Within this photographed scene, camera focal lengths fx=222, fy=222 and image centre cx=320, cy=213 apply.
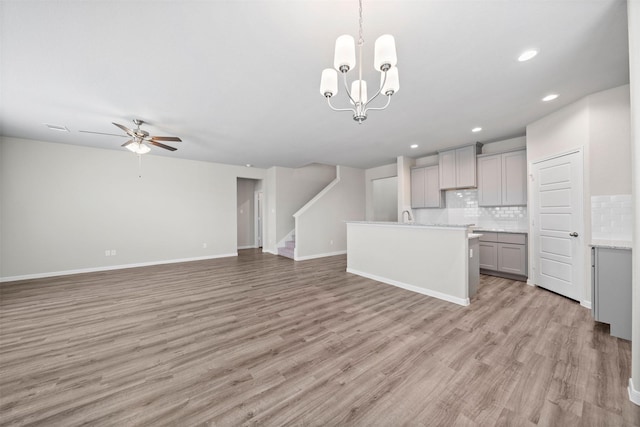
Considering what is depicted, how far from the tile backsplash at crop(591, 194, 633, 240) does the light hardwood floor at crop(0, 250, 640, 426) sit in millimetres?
1043

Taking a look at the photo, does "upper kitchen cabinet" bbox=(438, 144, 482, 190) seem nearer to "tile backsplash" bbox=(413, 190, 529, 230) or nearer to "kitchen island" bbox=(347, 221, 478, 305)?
"tile backsplash" bbox=(413, 190, 529, 230)

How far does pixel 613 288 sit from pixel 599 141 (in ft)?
6.06

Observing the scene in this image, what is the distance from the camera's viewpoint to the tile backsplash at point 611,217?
2.63 m

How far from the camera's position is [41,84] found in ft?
8.20

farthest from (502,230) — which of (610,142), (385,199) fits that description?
(385,199)

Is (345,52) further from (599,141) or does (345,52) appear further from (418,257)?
(599,141)

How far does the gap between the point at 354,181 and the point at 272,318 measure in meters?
5.70

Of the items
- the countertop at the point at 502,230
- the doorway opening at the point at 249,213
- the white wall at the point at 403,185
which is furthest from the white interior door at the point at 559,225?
the doorway opening at the point at 249,213

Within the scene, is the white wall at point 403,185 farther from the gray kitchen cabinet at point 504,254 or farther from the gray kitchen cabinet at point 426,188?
the gray kitchen cabinet at point 504,254

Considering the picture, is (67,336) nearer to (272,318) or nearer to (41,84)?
(272,318)

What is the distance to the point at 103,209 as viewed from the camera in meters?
5.10

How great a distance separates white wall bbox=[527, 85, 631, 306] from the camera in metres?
2.67

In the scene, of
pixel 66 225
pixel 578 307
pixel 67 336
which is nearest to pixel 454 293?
pixel 578 307

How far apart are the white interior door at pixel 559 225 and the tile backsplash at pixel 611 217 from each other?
0.16 metres
